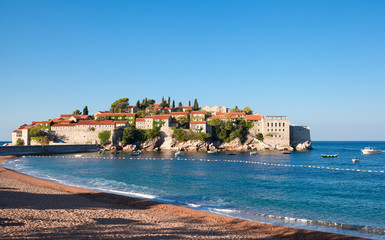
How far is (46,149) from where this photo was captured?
63156mm

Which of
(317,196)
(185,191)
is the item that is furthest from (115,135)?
(317,196)

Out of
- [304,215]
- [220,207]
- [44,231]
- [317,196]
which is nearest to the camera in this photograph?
[44,231]

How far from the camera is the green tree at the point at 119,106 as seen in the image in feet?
319

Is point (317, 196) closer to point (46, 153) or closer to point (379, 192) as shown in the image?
point (379, 192)

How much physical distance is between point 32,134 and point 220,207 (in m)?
72.8

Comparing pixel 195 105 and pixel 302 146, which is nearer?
pixel 302 146

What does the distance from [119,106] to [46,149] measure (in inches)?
1465

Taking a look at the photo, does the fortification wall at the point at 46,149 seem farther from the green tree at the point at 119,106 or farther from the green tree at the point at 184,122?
the green tree at the point at 119,106

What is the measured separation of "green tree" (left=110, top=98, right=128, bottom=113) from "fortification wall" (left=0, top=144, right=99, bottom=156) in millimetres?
24803

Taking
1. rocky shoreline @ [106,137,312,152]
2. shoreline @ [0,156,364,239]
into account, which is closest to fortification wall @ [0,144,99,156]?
rocky shoreline @ [106,137,312,152]

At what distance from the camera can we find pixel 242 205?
15.6 metres

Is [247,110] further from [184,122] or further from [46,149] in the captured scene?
[46,149]

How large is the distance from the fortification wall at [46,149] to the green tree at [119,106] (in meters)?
24.8

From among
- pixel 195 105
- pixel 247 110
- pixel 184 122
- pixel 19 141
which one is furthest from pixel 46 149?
pixel 247 110
